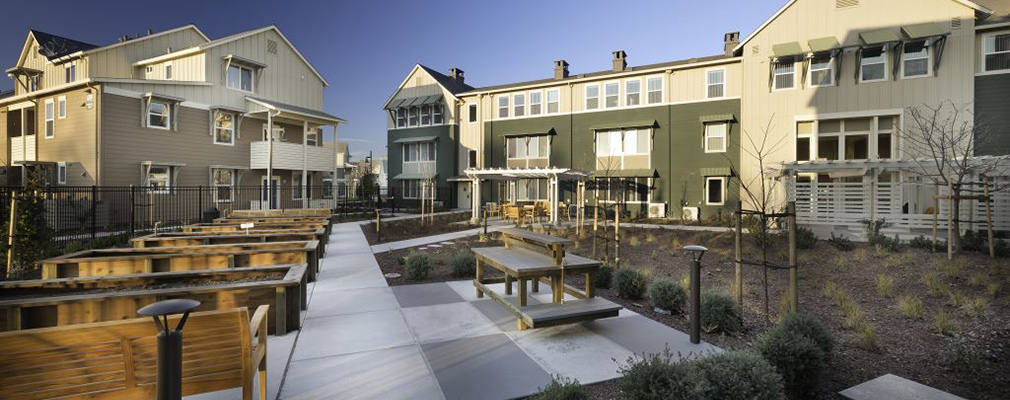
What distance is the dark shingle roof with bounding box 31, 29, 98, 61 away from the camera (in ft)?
82.1

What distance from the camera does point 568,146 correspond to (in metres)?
29.9

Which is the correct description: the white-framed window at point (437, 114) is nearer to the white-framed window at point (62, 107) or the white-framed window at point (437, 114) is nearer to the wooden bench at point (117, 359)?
the white-framed window at point (62, 107)

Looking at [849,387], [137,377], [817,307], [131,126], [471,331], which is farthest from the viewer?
[131,126]

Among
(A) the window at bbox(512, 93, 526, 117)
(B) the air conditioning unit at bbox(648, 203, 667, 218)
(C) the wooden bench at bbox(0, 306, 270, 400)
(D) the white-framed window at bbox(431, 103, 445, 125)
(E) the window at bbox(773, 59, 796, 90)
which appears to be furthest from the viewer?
(D) the white-framed window at bbox(431, 103, 445, 125)

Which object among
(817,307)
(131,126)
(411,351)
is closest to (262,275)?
(411,351)

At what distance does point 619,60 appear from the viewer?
28781 millimetres

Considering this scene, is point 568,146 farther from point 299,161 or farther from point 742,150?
point 299,161

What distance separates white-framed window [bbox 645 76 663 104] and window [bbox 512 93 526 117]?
8475 millimetres

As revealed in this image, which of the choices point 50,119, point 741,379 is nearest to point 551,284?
point 741,379

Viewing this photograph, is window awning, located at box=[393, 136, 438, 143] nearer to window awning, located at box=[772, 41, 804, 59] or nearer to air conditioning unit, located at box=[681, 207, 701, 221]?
air conditioning unit, located at box=[681, 207, 701, 221]

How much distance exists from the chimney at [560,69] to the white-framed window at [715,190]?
11.9m

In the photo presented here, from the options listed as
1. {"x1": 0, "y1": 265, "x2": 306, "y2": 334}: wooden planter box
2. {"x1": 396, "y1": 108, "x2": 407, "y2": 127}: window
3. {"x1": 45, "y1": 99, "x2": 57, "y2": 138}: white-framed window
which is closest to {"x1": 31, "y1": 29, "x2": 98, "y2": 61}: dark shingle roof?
{"x1": 45, "y1": 99, "x2": 57, "y2": 138}: white-framed window

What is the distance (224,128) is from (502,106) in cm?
1720

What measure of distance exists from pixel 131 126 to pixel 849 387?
26004 mm
